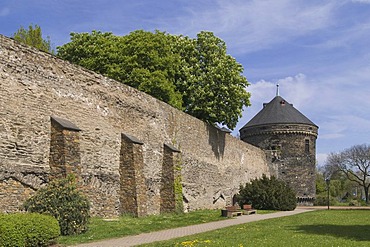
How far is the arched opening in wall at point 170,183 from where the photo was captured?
75.6ft

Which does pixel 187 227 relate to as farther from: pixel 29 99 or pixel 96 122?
pixel 29 99

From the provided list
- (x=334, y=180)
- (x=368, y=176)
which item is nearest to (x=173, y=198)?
(x=368, y=176)

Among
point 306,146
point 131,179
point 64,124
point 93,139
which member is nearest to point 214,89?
point 131,179

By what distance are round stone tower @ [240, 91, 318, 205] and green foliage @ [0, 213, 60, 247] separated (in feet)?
135

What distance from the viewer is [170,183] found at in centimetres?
2333

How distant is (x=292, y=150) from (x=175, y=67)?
2323cm

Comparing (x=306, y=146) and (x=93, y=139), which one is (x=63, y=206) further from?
(x=306, y=146)

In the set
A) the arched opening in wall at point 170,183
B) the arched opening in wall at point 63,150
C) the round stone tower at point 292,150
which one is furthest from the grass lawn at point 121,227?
the round stone tower at point 292,150

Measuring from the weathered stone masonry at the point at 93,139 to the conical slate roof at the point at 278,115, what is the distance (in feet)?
77.9

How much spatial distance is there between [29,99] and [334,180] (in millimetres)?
73453

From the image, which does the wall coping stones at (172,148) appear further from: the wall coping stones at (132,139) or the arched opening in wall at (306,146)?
the arched opening in wall at (306,146)

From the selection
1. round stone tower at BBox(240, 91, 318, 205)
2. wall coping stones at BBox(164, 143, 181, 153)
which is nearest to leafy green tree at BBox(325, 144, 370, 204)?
round stone tower at BBox(240, 91, 318, 205)

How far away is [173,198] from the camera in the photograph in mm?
23016

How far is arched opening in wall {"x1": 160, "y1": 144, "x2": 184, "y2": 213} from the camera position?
75.6 ft
